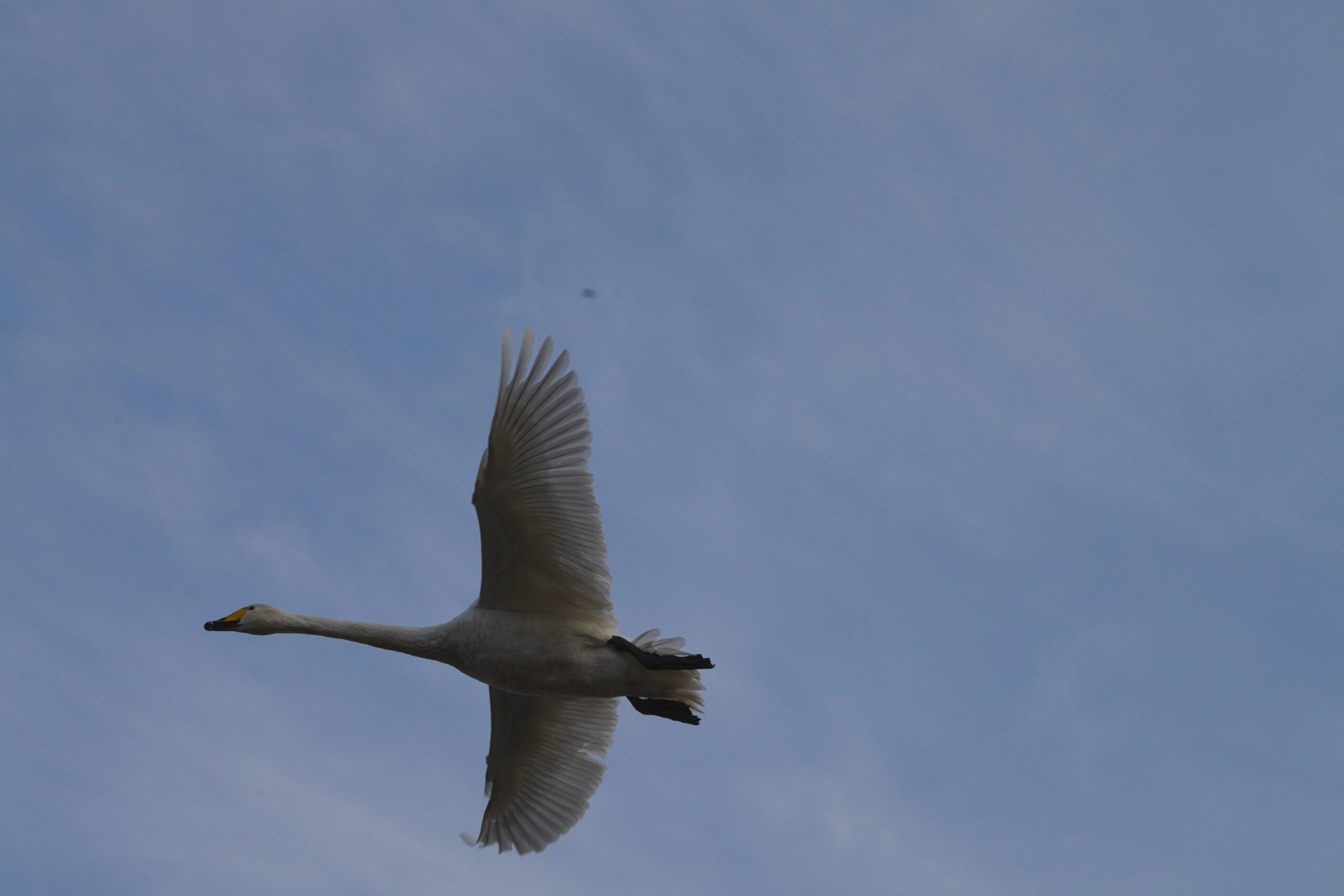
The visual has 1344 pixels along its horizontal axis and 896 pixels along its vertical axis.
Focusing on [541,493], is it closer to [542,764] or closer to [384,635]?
[384,635]

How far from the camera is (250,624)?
15438 millimetres

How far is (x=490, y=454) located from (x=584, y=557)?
1440 millimetres

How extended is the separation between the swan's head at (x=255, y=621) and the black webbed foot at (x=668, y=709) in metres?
4.29

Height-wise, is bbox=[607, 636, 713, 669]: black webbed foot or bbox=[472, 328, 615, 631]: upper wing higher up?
bbox=[472, 328, 615, 631]: upper wing

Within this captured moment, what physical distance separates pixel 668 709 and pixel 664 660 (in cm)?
74

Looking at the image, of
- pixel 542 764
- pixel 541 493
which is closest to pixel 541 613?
pixel 541 493

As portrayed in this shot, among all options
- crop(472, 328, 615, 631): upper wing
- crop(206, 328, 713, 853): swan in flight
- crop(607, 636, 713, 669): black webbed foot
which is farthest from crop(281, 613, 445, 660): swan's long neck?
crop(607, 636, 713, 669): black webbed foot

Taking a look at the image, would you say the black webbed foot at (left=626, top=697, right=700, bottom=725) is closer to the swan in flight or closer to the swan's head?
the swan in flight

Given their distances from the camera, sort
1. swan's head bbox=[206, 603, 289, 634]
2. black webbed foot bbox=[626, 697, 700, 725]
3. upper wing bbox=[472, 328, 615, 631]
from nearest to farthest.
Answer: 1. upper wing bbox=[472, 328, 615, 631]
2. black webbed foot bbox=[626, 697, 700, 725]
3. swan's head bbox=[206, 603, 289, 634]

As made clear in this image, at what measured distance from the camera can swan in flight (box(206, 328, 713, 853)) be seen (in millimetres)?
13195

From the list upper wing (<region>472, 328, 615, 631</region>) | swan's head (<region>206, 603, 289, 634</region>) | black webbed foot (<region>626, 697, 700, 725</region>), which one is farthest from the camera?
swan's head (<region>206, 603, 289, 634</region>)

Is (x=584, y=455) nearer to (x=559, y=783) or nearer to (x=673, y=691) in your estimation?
(x=673, y=691)

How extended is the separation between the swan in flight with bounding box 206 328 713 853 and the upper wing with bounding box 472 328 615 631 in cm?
1

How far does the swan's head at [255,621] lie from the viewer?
15359 millimetres
